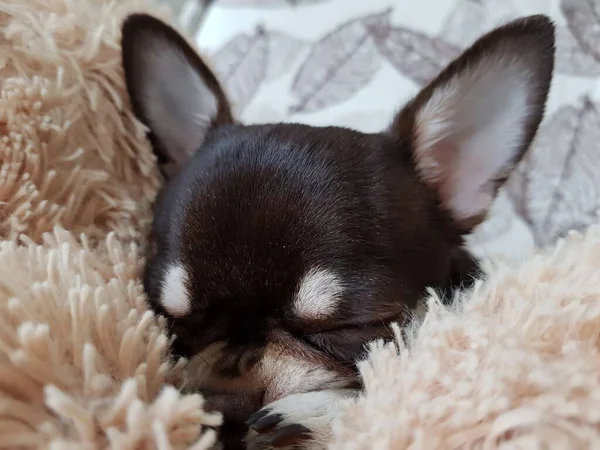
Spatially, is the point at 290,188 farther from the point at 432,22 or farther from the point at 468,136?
the point at 432,22

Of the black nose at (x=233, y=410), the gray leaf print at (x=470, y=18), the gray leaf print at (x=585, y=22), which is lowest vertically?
the black nose at (x=233, y=410)

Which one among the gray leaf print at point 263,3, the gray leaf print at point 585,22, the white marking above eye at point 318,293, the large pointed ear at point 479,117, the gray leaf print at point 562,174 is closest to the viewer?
the white marking above eye at point 318,293

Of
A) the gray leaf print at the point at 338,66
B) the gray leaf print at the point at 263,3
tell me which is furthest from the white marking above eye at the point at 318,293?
the gray leaf print at the point at 263,3

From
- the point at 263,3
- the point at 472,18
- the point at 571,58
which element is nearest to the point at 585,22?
the point at 571,58

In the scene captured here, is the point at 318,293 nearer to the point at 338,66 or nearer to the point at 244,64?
the point at 338,66

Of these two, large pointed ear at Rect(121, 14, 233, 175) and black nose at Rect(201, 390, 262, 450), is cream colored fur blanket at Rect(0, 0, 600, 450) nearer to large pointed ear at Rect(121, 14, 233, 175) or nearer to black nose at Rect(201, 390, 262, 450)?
black nose at Rect(201, 390, 262, 450)

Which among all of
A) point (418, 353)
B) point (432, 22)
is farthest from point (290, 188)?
point (432, 22)

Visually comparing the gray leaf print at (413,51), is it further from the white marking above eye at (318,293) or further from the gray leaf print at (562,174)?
the white marking above eye at (318,293)
